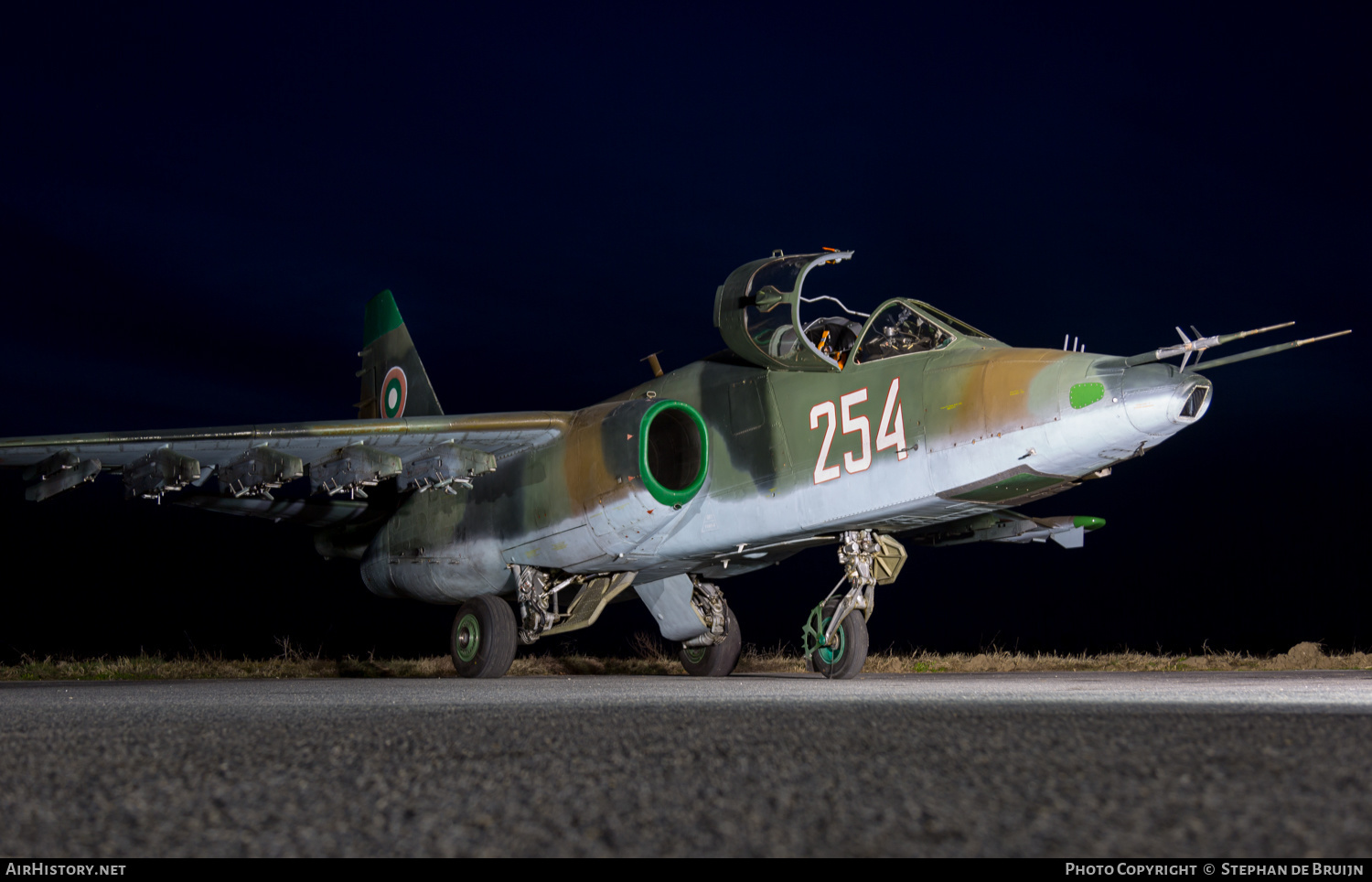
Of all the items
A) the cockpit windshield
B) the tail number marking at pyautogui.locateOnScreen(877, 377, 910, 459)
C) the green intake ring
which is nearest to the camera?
the tail number marking at pyautogui.locateOnScreen(877, 377, 910, 459)

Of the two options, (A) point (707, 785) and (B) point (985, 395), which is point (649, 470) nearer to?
(B) point (985, 395)

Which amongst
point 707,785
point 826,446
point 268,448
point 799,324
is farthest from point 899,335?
point 707,785

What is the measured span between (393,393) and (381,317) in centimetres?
152

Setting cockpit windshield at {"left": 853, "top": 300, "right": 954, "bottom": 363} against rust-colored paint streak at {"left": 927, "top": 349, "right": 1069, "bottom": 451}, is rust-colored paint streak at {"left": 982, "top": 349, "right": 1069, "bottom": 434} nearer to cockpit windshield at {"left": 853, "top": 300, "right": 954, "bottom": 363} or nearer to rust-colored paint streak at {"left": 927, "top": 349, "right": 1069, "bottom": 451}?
rust-colored paint streak at {"left": 927, "top": 349, "right": 1069, "bottom": 451}

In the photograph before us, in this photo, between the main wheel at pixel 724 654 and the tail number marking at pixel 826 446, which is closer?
the tail number marking at pixel 826 446

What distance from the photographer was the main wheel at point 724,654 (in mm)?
13031

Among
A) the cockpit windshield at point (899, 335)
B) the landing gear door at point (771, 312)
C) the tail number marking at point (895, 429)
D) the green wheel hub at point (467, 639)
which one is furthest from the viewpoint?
the green wheel hub at point (467, 639)

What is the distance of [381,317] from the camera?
16703 millimetres

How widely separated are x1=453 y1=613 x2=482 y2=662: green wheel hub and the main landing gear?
13.0 feet

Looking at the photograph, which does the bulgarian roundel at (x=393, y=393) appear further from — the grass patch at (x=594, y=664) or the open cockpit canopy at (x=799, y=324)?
the open cockpit canopy at (x=799, y=324)

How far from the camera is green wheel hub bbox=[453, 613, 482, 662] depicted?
11945mm

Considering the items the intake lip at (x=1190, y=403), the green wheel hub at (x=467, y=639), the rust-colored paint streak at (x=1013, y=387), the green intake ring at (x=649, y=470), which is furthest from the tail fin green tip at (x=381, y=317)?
the intake lip at (x=1190, y=403)

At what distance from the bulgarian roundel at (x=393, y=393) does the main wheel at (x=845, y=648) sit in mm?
8036

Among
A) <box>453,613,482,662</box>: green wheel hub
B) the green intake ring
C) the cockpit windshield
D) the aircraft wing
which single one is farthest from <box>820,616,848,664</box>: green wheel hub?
<box>453,613,482,662</box>: green wheel hub
